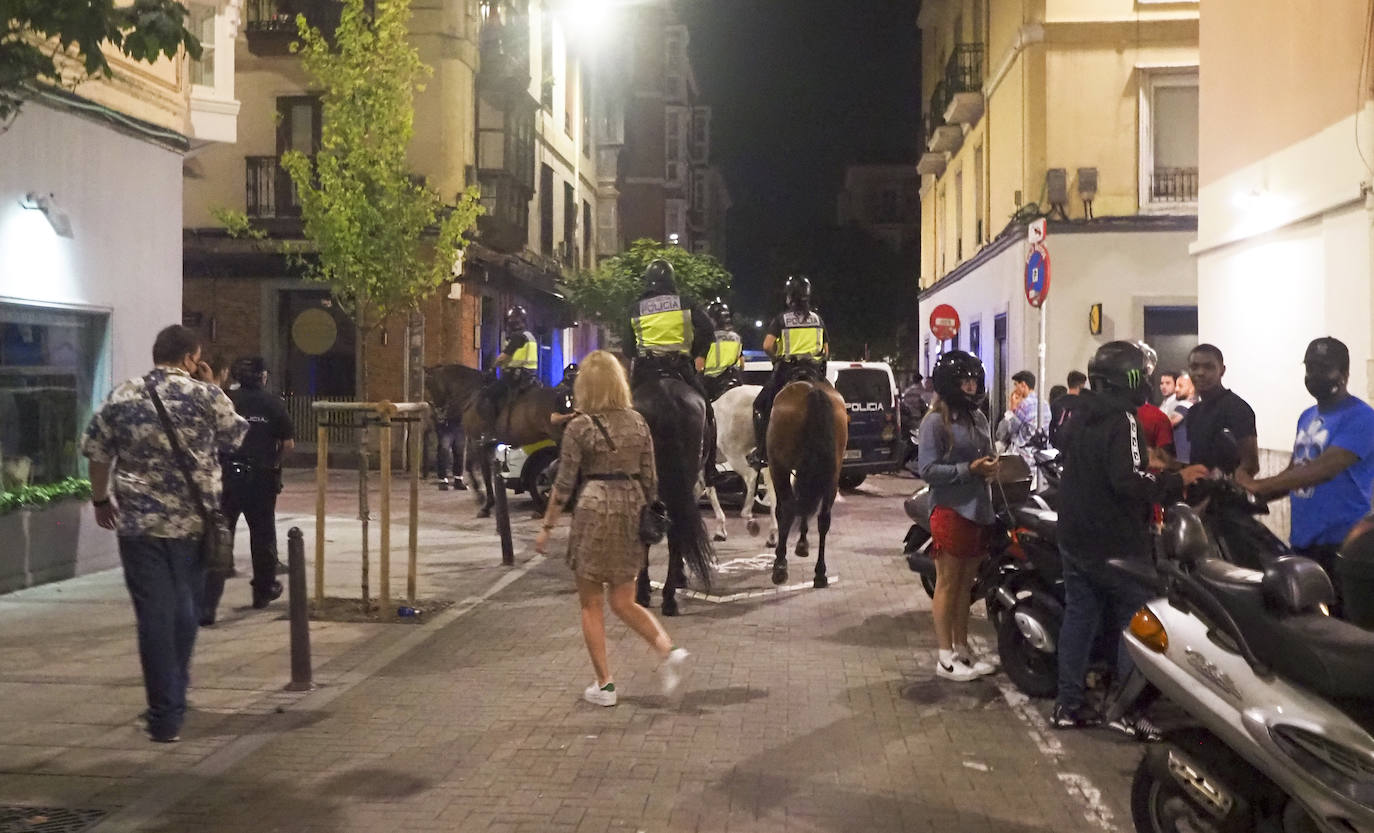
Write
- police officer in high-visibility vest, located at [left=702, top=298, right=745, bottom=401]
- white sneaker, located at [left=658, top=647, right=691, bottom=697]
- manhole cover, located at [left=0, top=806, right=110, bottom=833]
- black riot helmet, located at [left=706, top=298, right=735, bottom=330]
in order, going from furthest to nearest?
A: black riot helmet, located at [left=706, top=298, right=735, bottom=330] → police officer in high-visibility vest, located at [left=702, top=298, right=745, bottom=401] → white sneaker, located at [left=658, top=647, right=691, bottom=697] → manhole cover, located at [left=0, top=806, right=110, bottom=833]

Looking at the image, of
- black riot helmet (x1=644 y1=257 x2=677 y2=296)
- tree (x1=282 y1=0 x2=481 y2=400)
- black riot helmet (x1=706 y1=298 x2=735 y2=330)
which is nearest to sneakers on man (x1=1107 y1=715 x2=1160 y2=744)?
black riot helmet (x1=644 y1=257 x2=677 y2=296)

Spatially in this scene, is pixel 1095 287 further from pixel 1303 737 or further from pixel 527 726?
pixel 1303 737

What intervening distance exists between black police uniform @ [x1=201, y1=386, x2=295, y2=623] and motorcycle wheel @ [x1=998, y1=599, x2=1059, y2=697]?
17.9 ft

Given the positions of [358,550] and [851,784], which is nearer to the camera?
[851,784]

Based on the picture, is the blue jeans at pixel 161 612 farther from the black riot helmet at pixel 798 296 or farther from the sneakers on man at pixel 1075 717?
the black riot helmet at pixel 798 296

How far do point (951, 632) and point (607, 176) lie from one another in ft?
127

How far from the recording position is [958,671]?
7750 millimetres

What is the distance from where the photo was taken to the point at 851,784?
585 cm

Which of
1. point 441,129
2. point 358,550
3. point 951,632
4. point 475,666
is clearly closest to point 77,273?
point 358,550

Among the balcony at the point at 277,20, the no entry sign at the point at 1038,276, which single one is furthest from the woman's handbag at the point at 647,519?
the balcony at the point at 277,20

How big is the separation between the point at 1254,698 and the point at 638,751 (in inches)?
120

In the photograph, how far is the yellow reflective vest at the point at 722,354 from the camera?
1585 cm

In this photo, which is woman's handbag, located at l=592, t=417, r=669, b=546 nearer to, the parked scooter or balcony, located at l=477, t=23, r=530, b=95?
the parked scooter

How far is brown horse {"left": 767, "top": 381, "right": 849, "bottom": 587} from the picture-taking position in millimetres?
11148
